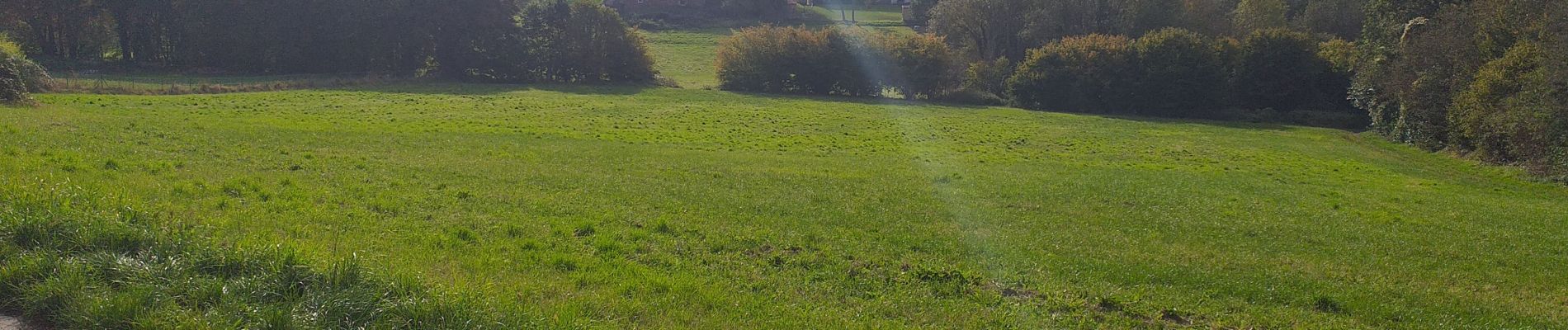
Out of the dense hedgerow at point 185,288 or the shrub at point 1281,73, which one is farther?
the shrub at point 1281,73

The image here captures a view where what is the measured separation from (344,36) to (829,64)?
39.9m

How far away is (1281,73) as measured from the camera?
59.5 m

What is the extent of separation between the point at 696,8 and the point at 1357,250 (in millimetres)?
126634

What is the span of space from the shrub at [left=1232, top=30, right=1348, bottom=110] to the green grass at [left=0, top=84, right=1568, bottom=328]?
113ft

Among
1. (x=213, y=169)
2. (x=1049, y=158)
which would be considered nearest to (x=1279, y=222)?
(x=1049, y=158)

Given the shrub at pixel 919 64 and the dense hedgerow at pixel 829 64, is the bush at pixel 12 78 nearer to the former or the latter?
the dense hedgerow at pixel 829 64

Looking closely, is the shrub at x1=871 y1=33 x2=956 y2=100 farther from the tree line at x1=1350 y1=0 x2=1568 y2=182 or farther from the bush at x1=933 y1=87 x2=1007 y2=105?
the tree line at x1=1350 y1=0 x2=1568 y2=182

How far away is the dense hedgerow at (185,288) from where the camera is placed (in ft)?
17.0

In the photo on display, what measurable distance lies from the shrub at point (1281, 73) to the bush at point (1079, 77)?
7.83 metres

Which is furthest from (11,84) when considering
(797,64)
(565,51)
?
(797,64)

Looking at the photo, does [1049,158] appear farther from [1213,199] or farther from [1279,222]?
[1279,222]

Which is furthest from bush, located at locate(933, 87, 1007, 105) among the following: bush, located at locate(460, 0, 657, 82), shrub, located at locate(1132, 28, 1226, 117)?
bush, located at locate(460, 0, 657, 82)

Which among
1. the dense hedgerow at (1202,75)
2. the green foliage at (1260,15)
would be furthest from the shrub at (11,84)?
the green foliage at (1260,15)

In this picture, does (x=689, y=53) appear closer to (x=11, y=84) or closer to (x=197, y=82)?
(x=197, y=82)
